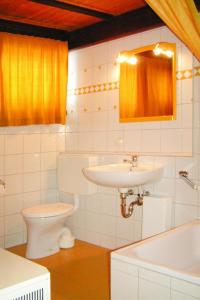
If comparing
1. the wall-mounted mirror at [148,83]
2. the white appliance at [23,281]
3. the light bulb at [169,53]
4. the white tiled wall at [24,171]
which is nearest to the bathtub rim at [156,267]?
the white appliance at [23,281]

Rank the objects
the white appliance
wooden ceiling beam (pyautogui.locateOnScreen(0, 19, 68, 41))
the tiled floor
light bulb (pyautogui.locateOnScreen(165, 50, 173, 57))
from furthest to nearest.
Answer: wooden ceiling beam (pyautogui.locateOnScreen(0, 19, 68, 41)) < light bulb (pyautogui.locateOnScreen(165, 50, 173, 57)) < the tiled floor < the white appliance

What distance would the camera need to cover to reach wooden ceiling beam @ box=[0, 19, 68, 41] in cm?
342

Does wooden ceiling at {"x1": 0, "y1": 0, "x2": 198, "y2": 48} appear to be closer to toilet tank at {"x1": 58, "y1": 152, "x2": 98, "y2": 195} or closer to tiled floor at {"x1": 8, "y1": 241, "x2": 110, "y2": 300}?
toilet tank at {"x1": 58, "y1": 152, "x2": 98, "y2": 195}

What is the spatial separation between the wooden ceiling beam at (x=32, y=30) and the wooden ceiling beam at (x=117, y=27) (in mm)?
114

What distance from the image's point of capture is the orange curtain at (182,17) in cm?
188

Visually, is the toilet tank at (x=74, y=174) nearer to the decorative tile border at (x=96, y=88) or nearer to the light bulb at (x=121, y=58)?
the decorative tile border at (x=96, y=88)

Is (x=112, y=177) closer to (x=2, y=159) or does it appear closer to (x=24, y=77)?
(x=2, y=159)

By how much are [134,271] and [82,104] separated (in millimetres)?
2370

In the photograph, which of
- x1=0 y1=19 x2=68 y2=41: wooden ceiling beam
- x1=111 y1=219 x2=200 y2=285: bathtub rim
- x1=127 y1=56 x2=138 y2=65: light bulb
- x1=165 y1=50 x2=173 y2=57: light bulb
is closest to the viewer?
x1=111 y1=219 x2=200 y2=285: bathtub rim

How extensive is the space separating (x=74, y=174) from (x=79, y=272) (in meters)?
1.01

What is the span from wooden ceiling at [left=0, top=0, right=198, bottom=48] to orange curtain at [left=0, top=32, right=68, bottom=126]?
0.39 feet

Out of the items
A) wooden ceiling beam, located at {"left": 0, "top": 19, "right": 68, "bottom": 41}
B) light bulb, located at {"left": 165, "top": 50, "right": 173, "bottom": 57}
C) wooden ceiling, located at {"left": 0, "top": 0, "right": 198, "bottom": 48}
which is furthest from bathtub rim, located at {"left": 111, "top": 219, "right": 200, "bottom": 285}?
wooden ceiling beam, located at {"left": 0, "top": 19, "right": 68, "bottom": 41}

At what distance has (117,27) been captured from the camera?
3297 millimetres

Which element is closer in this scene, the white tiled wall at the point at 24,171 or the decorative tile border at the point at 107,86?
the decorative tile border at the point at 107,86
